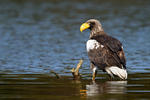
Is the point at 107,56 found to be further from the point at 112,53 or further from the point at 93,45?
the point at 93,45

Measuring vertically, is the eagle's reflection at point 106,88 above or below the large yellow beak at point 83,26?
below

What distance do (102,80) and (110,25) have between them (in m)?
16.0

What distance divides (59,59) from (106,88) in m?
5.16

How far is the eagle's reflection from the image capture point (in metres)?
9.16

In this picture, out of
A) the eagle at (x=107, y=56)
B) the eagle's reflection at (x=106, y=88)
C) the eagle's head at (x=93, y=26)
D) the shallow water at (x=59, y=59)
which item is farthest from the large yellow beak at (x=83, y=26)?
the eagle's reflection at (x=106, y=88)

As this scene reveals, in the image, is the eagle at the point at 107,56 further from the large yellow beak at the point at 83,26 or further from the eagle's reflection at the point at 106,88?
the large yellow beak at the point at 83,26

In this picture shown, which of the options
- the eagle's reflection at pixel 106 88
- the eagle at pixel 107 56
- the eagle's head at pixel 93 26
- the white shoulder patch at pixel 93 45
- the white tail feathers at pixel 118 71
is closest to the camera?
the eagle's reflection at pixel 106 88

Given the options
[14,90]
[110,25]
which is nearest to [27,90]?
[14,90]

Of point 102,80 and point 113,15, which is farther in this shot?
point 113,15

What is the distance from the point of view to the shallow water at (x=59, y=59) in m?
9.24

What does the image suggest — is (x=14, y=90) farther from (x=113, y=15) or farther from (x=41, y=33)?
(x=113, y=15)

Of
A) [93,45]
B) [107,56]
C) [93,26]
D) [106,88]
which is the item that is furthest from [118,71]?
[93,26]

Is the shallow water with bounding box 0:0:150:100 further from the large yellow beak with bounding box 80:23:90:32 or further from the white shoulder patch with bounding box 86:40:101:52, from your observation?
the large yellow beak with bounding box 80:23:90:32

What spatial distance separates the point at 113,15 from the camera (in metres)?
34.0
